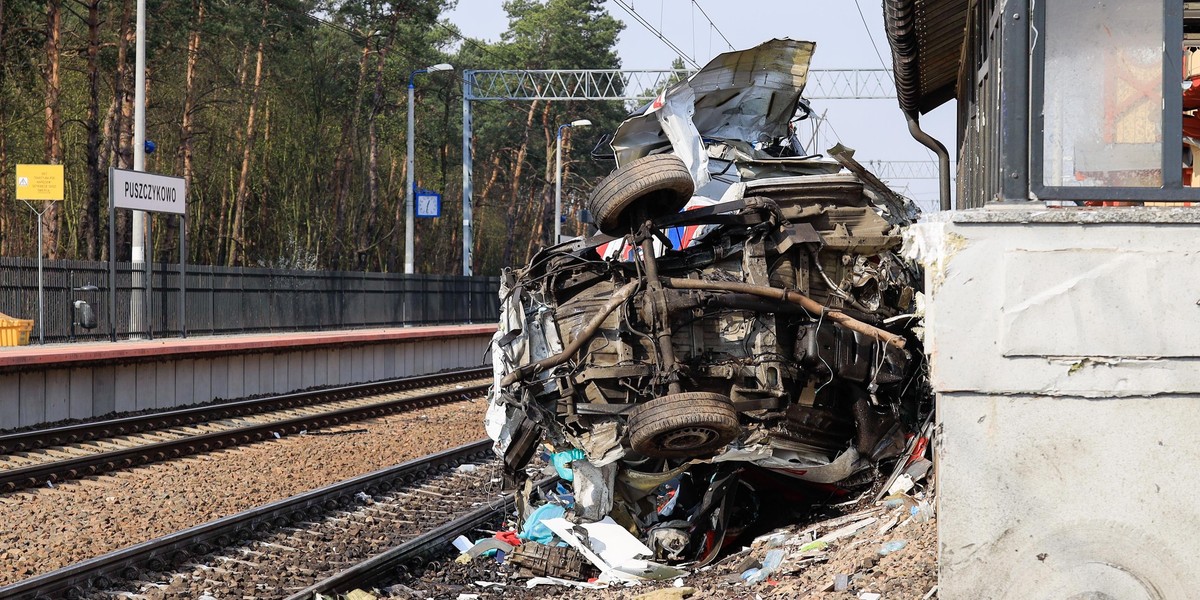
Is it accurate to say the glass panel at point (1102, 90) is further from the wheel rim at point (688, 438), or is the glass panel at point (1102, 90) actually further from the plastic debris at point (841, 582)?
the wheel rim at point (688, 438)

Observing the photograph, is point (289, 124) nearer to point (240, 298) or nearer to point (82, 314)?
point (240, 298)

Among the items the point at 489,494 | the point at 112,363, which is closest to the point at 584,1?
the point at 112,363

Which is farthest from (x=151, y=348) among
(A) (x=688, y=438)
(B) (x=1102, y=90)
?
(B) (x=1102, y=90)

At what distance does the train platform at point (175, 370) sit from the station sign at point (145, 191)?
7.79ft

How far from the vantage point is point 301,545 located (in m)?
9.22

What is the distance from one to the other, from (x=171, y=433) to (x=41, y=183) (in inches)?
320

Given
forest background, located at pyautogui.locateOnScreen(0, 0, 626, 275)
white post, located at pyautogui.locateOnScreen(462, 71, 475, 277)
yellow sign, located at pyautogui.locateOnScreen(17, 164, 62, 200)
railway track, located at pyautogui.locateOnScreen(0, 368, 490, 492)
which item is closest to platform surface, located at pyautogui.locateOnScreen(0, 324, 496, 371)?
railway track, located at pyautogui.locateOnScreen(0, 368, 490, 492)

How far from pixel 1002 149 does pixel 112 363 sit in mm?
15218

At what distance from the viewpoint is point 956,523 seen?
14.8ft

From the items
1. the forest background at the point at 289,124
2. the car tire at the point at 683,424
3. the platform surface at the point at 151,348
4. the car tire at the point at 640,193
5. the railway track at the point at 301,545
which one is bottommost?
the railway track at the point at 301,545

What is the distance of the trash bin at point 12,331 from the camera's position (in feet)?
62.7

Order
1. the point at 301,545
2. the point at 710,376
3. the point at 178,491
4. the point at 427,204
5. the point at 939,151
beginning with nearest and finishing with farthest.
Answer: the point at 710,376 → the point at 301,545 → the point at 178,491 → the point at 939,151 → the point at 427,204

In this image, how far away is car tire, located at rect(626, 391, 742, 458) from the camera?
7.09 m

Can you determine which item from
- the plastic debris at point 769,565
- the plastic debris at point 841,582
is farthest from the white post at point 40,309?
the plastic debris at point 841,582
